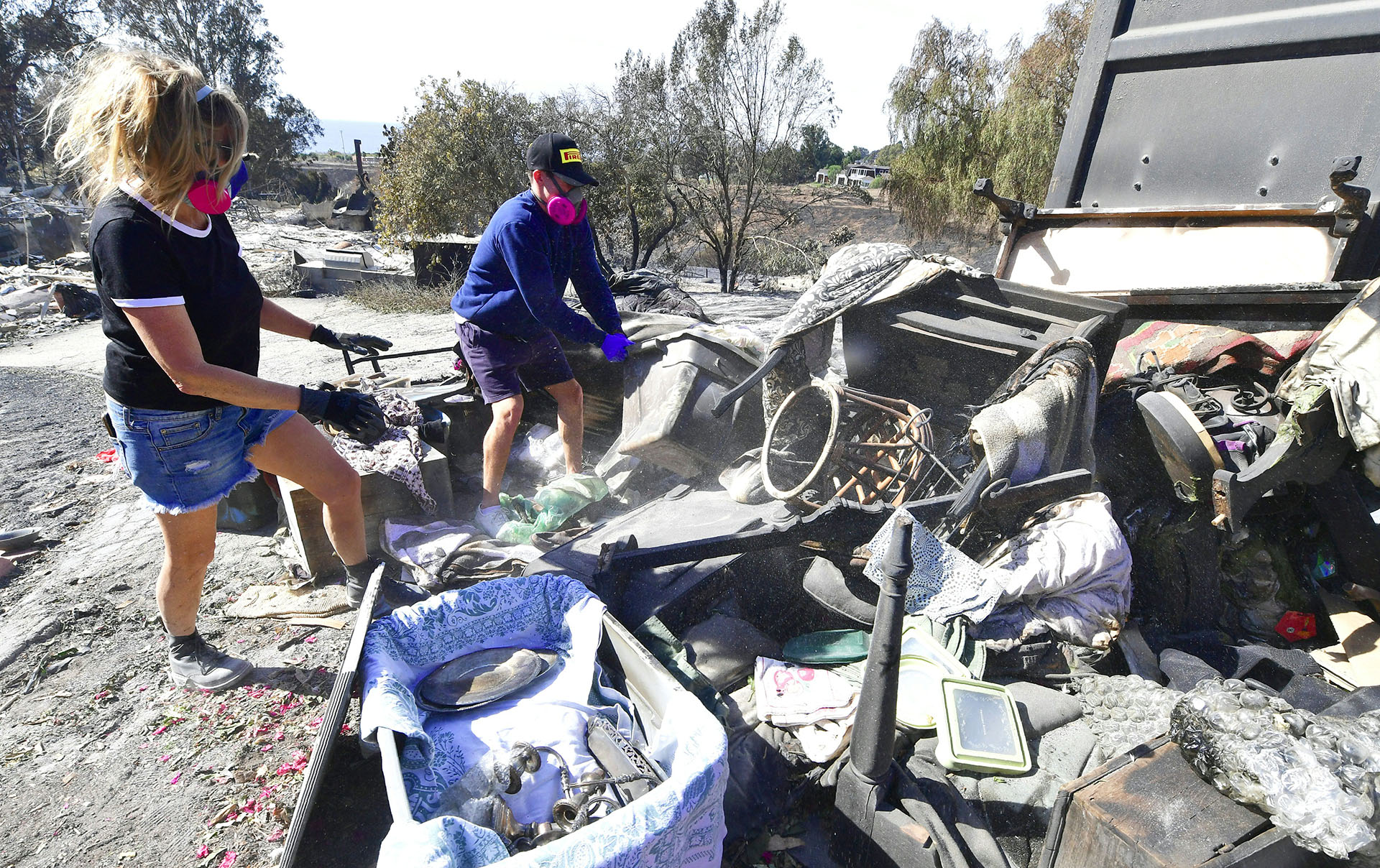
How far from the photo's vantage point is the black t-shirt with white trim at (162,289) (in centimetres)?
186

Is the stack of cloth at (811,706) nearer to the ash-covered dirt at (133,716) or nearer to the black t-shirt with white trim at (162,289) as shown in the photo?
the ash-covered dirt at (133,716)

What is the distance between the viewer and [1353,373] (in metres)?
2.56

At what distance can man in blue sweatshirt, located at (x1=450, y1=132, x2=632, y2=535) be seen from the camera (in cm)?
327

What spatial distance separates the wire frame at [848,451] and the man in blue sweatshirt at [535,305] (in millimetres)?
1065

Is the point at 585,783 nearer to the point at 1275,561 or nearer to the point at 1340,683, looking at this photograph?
the point at 1340,683

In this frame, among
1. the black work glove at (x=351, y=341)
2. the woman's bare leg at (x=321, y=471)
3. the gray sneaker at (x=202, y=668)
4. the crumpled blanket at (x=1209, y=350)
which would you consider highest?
the crumpled blanket at (x=1209, y=350)

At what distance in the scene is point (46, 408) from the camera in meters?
5.86

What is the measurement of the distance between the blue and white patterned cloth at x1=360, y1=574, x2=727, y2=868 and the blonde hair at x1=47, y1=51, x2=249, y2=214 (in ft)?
4.37

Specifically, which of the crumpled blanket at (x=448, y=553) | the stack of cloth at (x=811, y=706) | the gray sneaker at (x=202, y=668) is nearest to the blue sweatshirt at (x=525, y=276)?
the crumpled blanket at (x=448, y=553)

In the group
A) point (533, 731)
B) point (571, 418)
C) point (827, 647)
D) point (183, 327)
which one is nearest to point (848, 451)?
point (827, 647)

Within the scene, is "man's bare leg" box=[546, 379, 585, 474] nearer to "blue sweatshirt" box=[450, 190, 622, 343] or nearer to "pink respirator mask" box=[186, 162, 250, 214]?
"blue sweatshirt" box=[450, 190, 622, 343]

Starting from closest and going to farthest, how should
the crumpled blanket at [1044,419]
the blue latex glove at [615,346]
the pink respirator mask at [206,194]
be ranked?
the pink respirator mask at [206,194]
the crumpled blanket at [1044,419]
the blue latex glove at [615,346]

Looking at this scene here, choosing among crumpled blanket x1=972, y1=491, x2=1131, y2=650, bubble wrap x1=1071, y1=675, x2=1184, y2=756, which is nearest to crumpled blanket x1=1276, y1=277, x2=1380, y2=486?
crumpled blanket x1=972, y1=491, x2=1131, y2=650

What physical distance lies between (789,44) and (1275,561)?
32.9 feet
